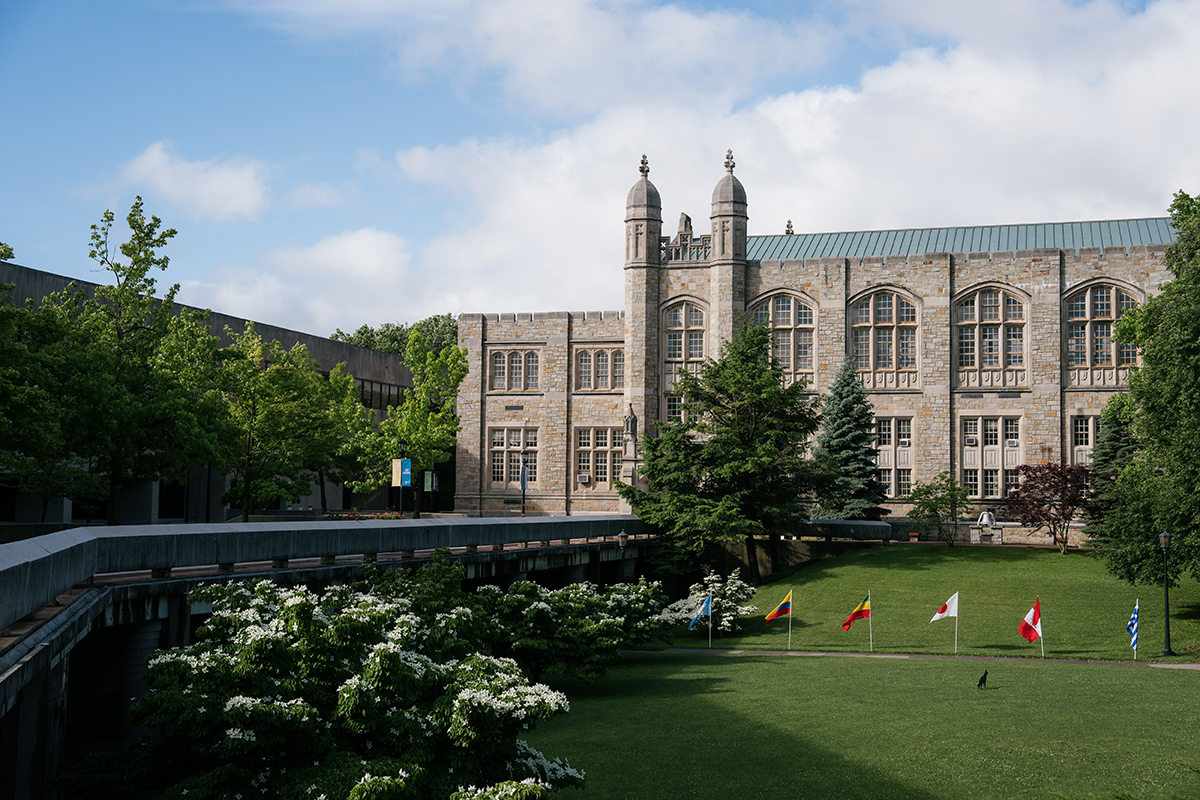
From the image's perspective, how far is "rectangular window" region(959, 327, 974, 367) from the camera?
51.9m

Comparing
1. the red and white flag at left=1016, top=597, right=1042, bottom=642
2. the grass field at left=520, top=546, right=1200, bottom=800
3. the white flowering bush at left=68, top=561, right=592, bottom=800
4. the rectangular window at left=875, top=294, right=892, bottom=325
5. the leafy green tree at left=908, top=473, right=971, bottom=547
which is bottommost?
the grass field at left=520, top=546, right=1200, bottom=800

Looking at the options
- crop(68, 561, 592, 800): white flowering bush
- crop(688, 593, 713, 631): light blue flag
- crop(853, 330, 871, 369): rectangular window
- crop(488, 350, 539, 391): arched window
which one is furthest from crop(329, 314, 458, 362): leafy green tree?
crop(68, 561, 592, 800): white flowering bush

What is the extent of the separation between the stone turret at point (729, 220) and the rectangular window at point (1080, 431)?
59.9ft

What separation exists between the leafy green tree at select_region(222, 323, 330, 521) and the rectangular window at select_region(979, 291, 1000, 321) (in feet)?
105

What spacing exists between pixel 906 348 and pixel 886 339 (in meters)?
1.09

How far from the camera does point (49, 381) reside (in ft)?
75.9

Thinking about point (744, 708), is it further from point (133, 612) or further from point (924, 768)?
point (133, 612)

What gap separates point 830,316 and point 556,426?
15831 millimetres

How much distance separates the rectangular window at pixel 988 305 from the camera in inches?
2034

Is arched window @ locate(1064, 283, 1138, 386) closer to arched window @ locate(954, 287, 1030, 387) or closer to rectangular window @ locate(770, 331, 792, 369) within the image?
arched window @ locate(954, 287, 1030, 387)

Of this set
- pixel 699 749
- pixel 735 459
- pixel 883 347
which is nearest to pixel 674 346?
pixel 883 347

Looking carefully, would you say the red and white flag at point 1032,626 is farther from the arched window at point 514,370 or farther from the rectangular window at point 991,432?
the arched window at point 514,370

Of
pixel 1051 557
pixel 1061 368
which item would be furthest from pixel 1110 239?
pixel 1051 557

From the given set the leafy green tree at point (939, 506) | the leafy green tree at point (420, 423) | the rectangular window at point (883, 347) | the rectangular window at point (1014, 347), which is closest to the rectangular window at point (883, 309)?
the rectangular window at point (883, 347)
